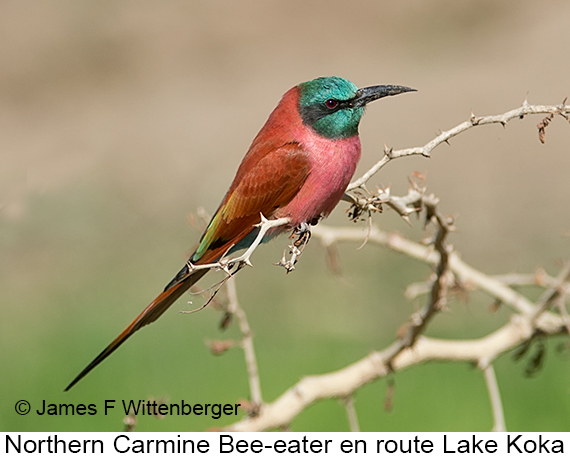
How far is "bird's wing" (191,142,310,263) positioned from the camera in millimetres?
2295

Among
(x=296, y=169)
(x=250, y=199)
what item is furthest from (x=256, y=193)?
(x=296, y=169)

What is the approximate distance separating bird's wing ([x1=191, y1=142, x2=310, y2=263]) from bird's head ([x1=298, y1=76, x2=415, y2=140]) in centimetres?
9

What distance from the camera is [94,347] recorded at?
13.9 ft

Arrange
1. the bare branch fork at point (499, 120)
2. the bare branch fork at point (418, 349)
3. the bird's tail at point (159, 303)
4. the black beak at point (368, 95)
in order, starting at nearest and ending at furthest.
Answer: the bare branch fork at point (499, 120)
the bird's tail at point (159, 303)
the black beak at point (368, 95)
the bare branch fork at point (418, 349)

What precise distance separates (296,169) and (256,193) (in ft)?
0.44

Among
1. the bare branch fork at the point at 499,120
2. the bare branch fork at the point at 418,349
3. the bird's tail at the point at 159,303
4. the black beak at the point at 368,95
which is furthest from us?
the bare branch fork at the point at 418,349

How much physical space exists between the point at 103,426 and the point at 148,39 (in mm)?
6972

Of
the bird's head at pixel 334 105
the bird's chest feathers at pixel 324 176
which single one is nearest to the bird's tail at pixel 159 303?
the bird's chest feathers at pixel 324 176

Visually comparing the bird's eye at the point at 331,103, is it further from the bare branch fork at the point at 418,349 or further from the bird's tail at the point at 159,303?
the bird's tail at the point at 159,303

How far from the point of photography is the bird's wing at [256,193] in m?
2.29

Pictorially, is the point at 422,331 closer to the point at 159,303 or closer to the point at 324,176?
the point at 324,176

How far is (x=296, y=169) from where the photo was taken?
7.53 feet

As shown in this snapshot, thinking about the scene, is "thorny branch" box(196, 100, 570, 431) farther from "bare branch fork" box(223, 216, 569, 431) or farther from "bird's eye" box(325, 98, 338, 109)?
"bird's eye" box(325, 98, 338, 109)

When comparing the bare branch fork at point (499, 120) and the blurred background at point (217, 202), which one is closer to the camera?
the bare branch fork at point (499, 120)
